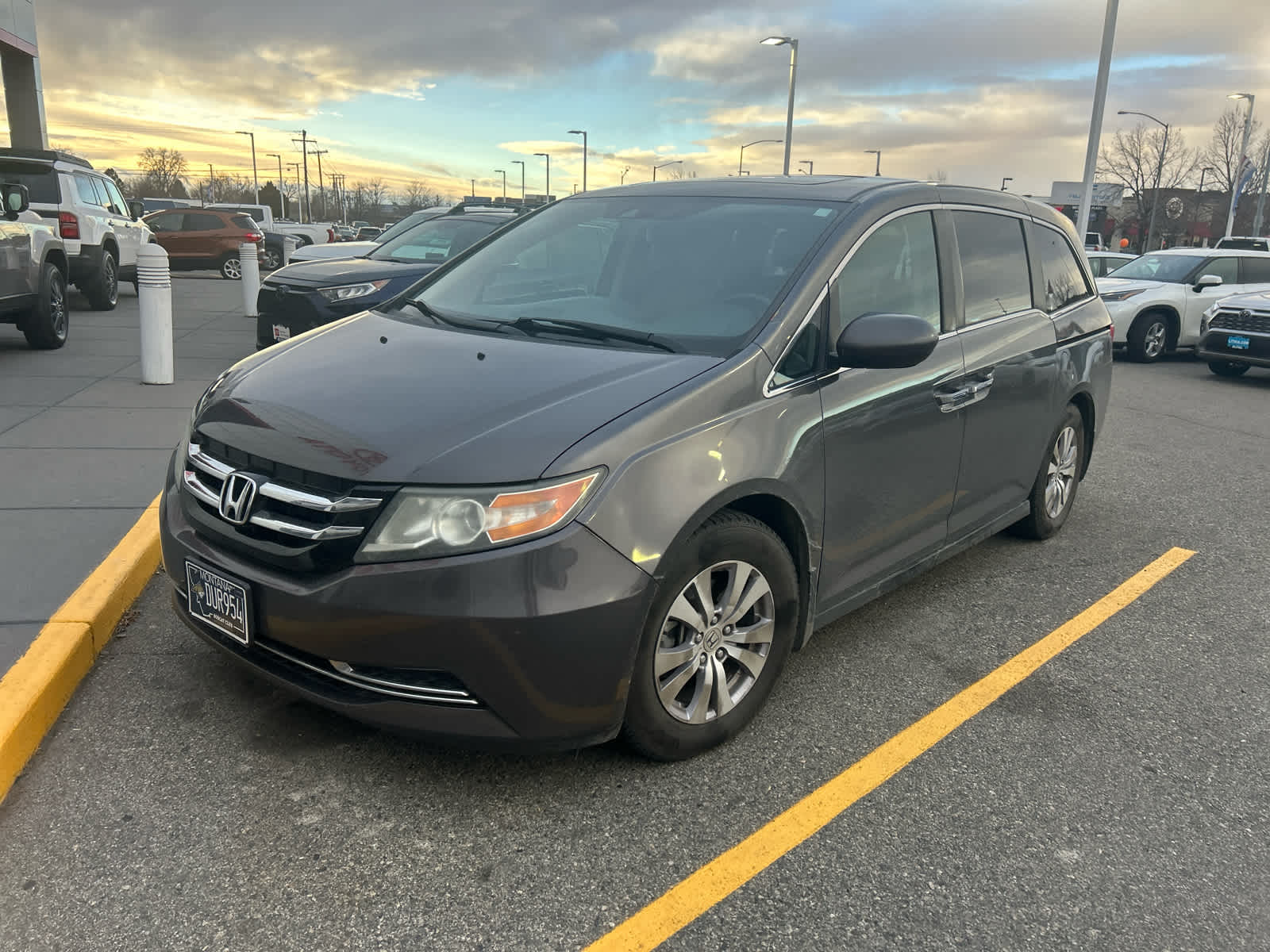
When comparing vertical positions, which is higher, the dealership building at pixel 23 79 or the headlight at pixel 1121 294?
the dealership building at pixel 23 79

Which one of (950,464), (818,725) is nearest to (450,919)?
(818,725)

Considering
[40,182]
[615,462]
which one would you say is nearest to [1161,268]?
[615,462]

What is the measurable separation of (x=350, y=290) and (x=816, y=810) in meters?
6.80

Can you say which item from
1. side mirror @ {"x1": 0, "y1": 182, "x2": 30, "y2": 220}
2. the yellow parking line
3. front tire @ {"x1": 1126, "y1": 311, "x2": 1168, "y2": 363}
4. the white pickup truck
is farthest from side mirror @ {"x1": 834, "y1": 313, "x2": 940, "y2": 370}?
the white pickup truck

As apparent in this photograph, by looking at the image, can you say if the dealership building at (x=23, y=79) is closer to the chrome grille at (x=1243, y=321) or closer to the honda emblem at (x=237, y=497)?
the chrome grille at (x=1243, y=321)

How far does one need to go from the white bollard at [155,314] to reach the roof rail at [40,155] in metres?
6.26

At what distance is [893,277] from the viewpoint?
3641mm

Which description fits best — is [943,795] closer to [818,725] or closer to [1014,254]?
[818,725]

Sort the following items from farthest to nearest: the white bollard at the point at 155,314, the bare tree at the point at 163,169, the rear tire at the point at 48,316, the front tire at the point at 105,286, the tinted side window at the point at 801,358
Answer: the bare tree at the point at 163,169 < the front tire at the point at 105,286 < the rear tire at the point at 48,316 < the white bollard at the point at 155,314 < the tinted side window at the point at 801,358

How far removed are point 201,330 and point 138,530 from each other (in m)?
8.70

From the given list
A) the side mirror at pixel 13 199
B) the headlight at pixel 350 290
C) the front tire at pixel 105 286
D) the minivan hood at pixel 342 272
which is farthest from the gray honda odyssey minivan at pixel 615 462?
the front tire at pixel 105 286

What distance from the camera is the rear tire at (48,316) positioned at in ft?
30.8

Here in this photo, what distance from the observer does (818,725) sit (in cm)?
326

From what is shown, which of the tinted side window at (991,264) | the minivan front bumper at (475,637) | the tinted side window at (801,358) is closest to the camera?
the minivan front bumper at (475,637)
